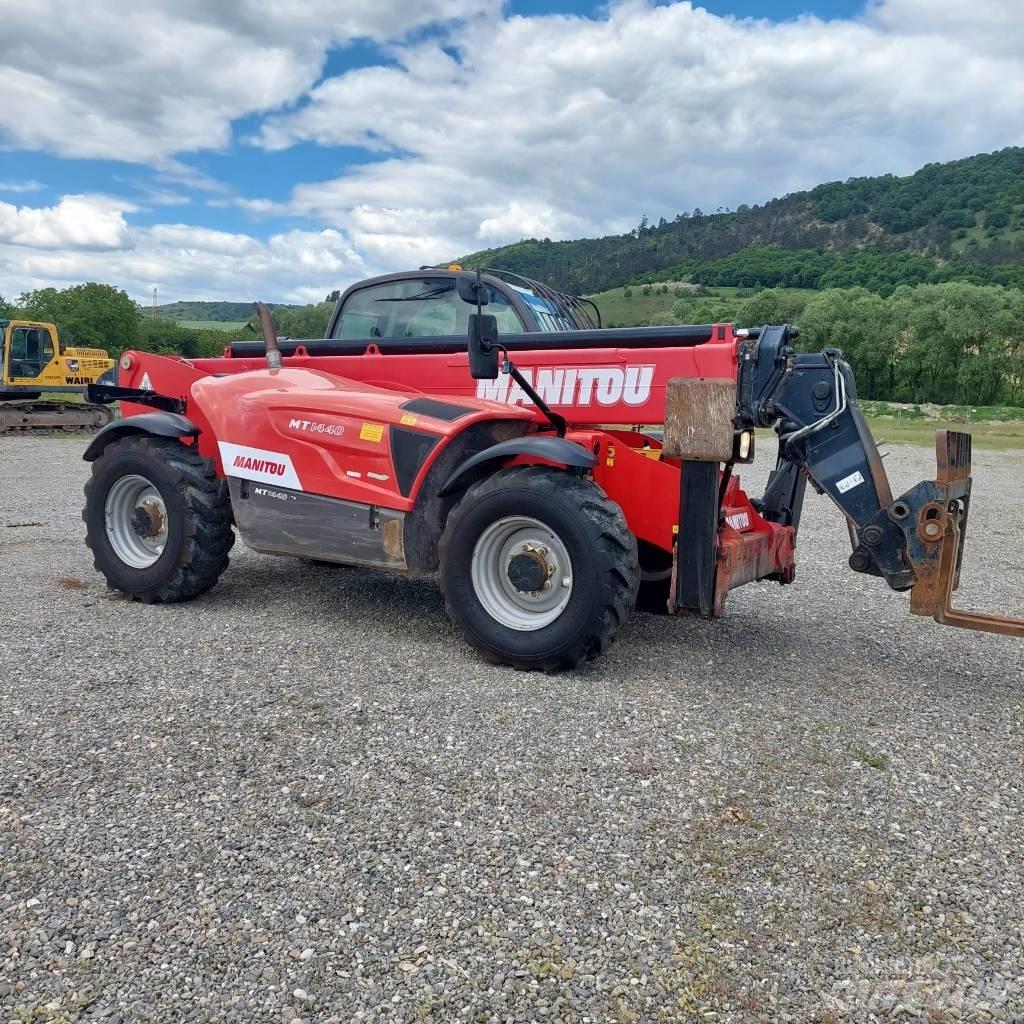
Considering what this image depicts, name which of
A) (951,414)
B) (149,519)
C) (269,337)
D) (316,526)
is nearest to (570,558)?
(316,526)

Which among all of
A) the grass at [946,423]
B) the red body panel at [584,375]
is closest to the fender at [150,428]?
the red body panel at [584,375]

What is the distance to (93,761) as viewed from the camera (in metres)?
3.87

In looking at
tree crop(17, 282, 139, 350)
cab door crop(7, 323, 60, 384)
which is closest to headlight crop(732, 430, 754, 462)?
cab door crop(7, 323, 60, 384)

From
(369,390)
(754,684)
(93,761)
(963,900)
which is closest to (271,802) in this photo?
(93,761)

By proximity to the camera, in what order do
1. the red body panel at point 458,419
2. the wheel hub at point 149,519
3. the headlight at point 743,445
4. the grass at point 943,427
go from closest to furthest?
the headlight at point 743,445 < the red body panel at point 458,419 < the wheel hub at point 149,519 < the grass at point 943,427

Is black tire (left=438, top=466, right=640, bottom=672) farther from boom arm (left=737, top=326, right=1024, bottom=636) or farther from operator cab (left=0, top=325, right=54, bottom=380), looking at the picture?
operator cab (left=0, top=325, right=54, bottom=380)

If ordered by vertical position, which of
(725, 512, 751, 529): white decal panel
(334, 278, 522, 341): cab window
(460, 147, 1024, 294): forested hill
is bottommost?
(725, 512, 751, 529): white decal panel

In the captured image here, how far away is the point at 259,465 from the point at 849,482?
3.64 m

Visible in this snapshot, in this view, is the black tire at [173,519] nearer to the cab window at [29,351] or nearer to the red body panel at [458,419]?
the red body panel at [458,419]

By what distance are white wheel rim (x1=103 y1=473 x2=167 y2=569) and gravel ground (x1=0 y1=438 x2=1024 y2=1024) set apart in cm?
79

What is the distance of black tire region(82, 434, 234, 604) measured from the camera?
6371mm

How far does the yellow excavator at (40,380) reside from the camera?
971 inches

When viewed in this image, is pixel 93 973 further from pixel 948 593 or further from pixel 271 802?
pixel 948 593

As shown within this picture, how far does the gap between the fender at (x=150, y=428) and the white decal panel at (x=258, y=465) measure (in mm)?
450
